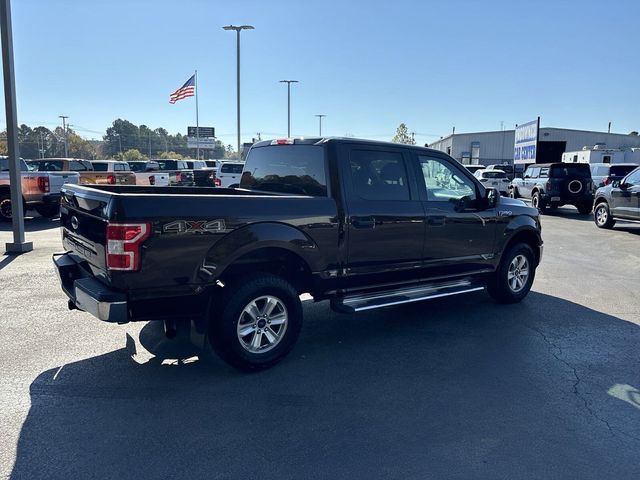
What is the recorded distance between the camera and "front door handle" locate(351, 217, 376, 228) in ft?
16.3

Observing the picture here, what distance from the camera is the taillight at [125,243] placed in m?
3.76

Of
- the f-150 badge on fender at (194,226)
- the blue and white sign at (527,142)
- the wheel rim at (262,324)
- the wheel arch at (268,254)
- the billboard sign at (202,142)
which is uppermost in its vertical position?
the billboard sign at (202,142)

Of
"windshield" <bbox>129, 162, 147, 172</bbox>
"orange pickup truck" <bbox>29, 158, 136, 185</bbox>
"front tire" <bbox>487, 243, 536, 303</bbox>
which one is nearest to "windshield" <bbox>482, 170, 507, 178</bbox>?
"orange pickup truck" <bbox>29, 158, 136, 185</bbox>

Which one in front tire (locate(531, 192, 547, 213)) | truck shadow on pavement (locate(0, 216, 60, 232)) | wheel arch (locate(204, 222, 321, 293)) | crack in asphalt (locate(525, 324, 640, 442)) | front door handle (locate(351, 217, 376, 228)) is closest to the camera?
crack in asphalt (locate(525, 324, 640, 442))

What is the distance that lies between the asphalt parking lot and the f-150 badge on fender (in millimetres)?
1257

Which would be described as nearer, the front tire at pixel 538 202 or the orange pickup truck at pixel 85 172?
the orange pickup truck at pixel 85 172

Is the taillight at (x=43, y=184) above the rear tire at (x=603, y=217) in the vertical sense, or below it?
above

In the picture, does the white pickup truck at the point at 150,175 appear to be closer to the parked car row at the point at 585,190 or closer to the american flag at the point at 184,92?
the american flag at the point at 184,92

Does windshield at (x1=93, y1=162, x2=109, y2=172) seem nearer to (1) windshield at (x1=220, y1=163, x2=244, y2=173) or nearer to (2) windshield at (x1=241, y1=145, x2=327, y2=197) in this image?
(1) windshield at (x1=220, y1=163, x2=244, y2=173)

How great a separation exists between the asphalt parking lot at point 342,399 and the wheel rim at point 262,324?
261 mm

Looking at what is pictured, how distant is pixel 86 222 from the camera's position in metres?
4.30

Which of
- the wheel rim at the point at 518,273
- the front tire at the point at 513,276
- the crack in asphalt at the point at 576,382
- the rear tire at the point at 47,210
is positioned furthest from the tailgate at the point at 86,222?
the rear tire at the point at 47,210

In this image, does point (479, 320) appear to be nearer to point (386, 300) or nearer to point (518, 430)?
point (386, 300)

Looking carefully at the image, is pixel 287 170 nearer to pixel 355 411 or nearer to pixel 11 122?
pixel 355 411
